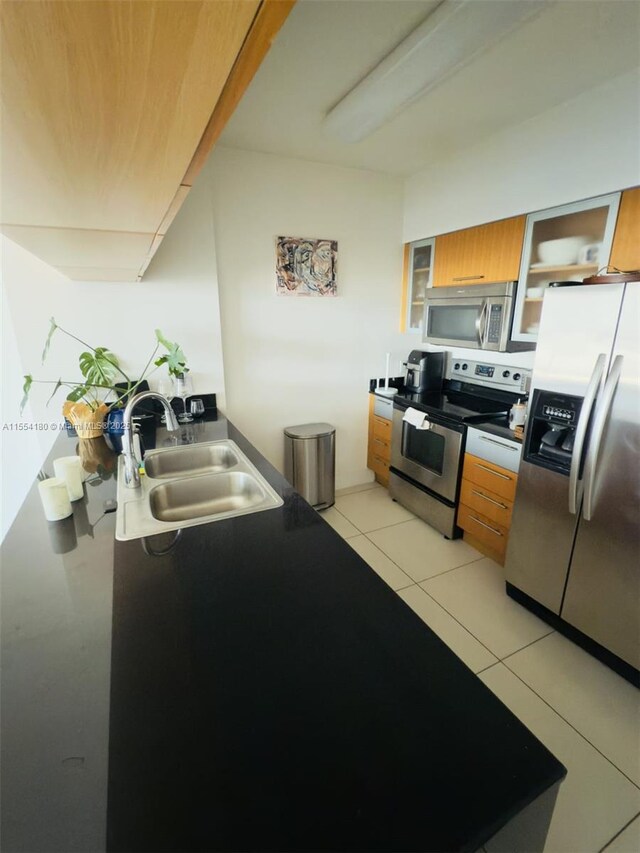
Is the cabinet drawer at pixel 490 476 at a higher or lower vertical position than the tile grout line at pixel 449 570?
higher

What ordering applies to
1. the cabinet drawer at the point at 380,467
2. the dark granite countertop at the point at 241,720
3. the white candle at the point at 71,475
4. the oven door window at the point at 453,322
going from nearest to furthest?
the dark granite countertop at the point at 241,720
the white candle at the point at 71,475
the oven door window at the point at 453,322
the cabinet drawer at the point at 380,467

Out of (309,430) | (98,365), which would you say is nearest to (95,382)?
(98,365)

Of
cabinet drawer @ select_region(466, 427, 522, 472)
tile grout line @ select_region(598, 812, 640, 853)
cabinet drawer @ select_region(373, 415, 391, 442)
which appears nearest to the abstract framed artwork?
cabinet drawer @ select_region(373, 415, 391, 442)

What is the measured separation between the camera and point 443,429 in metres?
2.52

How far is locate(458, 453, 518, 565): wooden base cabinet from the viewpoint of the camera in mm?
2180

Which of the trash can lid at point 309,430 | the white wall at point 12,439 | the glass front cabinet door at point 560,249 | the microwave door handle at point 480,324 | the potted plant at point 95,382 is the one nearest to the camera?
the glass front cabinet door at point 560,249

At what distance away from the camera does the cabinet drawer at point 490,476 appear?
84.1 inches

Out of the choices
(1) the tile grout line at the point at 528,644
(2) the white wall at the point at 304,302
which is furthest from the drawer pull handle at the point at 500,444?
(2) the white wall at the point at 304,302

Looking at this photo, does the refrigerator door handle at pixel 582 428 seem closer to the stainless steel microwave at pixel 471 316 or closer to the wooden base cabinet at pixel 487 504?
the wooden base cabinet at pixel 487 504

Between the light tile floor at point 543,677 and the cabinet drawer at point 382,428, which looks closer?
the light tile floor at point 543,677

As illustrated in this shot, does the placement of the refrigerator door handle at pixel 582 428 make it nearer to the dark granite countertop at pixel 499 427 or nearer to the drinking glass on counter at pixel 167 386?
the dark granite countertop at pixel 499 427

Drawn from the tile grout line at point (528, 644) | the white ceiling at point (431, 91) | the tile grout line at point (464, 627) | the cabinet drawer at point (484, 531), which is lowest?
the tile grout line at point (528, 644)

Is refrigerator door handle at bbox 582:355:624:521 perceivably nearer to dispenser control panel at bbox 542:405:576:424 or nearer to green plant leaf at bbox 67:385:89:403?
dispenser control panel at bbox 542:405:576:424

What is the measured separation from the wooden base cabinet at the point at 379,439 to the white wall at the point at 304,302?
0.27ft
